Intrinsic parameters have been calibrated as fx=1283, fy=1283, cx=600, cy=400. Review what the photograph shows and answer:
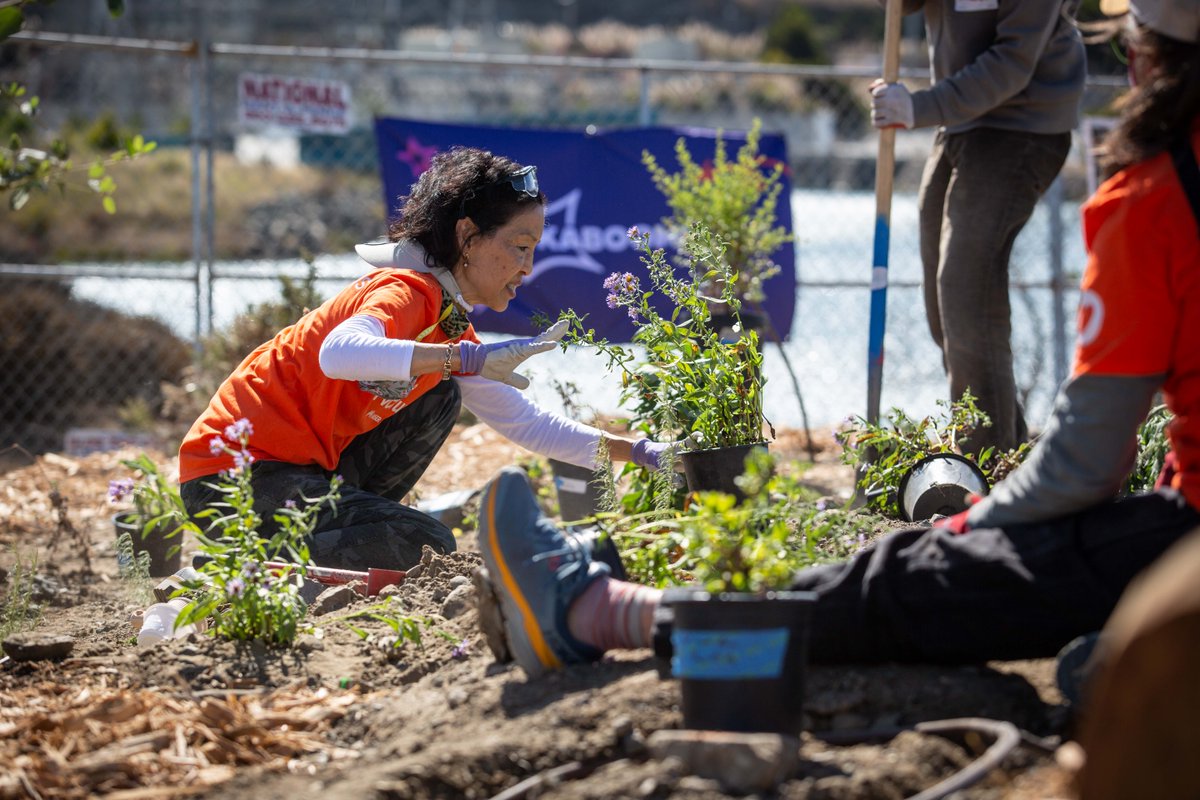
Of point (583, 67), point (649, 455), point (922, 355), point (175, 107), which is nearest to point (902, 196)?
point (922, 355)

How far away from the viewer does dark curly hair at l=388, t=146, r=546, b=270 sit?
362 cm

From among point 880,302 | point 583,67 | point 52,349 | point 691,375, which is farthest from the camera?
point 52,349

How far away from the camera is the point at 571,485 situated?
184 inches

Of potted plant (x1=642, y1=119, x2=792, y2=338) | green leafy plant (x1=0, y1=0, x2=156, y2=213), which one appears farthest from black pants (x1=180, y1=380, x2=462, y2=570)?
potted plant (x1=642, y1=119, x2=792, y2=338)

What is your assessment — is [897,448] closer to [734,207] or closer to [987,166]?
[987,166]

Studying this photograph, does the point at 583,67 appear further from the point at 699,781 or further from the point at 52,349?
the point at 699,781

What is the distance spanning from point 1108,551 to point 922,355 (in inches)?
301

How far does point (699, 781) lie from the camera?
6.16 feet

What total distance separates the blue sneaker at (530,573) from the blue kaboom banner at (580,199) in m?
4.30

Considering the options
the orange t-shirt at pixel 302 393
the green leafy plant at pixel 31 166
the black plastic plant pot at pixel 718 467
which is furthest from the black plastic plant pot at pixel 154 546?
the black plastic plant pot at pixel 718 467

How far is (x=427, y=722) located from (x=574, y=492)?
229 centimetres

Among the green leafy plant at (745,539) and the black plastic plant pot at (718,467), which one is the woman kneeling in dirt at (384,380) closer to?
the black plastic plant pot at (718,467)

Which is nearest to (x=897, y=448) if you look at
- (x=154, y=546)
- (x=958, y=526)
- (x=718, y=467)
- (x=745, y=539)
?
(x=718, y=467)

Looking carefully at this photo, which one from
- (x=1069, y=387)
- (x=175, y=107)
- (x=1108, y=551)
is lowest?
(x=1108, y=551)
